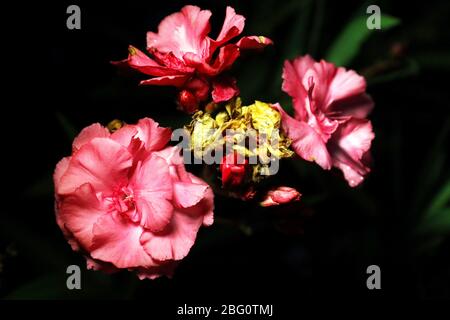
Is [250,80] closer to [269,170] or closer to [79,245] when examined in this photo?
[269,170]

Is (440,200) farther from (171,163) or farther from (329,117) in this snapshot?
(171,163)

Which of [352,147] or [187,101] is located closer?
[187,101]

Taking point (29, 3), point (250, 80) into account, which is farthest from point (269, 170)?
point (29, 3)

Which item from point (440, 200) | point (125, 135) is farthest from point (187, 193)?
point (440, 200)

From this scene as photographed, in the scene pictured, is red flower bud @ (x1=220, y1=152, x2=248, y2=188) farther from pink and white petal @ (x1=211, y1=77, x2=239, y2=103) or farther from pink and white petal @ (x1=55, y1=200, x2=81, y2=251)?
pink and white petal @ (x1=55, y1=200, x2=81, y2=251)

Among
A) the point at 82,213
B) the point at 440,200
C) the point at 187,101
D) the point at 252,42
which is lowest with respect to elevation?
the point at 82,213
